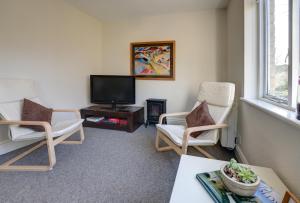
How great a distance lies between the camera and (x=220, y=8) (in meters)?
3.34

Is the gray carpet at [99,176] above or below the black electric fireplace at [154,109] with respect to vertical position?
below

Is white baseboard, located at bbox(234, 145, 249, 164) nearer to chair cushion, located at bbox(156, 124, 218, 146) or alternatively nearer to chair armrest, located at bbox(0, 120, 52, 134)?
chair cushion, located at bbox(156, 124, 218, 146)

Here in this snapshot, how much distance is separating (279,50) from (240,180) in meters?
1.29

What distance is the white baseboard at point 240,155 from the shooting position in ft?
6.53

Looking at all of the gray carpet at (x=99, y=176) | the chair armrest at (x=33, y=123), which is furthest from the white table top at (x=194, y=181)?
the chair armrest at (x=33, y=123)

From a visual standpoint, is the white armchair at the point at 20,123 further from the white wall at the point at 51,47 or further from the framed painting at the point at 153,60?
the framed painting at the point at 153,60

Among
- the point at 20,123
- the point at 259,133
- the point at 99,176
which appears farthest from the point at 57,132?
the point at 259,133

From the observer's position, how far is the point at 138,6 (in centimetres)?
328

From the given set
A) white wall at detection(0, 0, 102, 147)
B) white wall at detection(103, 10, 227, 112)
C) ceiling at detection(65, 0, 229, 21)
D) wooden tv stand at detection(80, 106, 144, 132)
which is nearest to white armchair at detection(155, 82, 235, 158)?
wooden tv stand at detection(80, 106, 144, 132)

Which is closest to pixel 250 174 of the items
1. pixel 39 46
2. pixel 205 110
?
pixel 205 110

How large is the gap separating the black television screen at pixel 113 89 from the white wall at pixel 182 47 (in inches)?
16.0

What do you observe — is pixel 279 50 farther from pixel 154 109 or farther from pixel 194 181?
pixel 154 109

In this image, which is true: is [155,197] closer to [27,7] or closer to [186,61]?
[186,61]

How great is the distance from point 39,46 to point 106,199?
8.21ft
